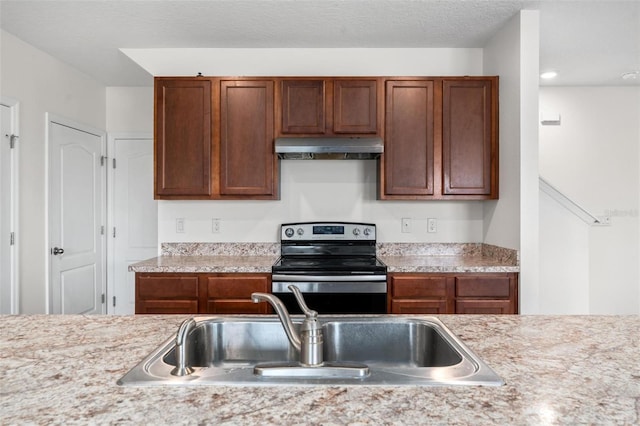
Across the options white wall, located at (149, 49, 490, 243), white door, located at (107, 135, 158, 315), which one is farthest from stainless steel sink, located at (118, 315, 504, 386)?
white door, located at (107, 135, 158, 315)

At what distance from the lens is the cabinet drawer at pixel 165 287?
2.71 meters

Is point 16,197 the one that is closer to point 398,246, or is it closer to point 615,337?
point 398,246

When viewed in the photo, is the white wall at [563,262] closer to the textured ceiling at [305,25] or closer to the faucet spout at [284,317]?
the textured ceiling at [305,25]

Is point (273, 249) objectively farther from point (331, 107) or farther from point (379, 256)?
point (331, 107)

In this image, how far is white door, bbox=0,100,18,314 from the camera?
287 cm

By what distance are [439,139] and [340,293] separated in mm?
1364

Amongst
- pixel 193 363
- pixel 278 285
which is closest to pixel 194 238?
pixel 278 285

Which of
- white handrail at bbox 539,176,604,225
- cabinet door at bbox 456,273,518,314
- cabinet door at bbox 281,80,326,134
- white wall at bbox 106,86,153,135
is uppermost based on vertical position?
white wall at bbox 106,86,153,135

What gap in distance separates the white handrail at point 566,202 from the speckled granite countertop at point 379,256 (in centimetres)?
63

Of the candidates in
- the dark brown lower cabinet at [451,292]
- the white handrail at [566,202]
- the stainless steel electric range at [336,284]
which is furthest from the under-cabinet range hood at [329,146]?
the white handrail at [566,202]

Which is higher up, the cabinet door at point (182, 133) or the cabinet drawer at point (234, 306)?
the cabinet door at point (182, 133)

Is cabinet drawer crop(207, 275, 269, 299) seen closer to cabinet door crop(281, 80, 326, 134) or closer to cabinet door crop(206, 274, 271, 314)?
cabinet door crop(206, 274, 271, 314)

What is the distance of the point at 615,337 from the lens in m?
1.14

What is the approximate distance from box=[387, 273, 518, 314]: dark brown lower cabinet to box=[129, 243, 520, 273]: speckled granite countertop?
0.06 meters
